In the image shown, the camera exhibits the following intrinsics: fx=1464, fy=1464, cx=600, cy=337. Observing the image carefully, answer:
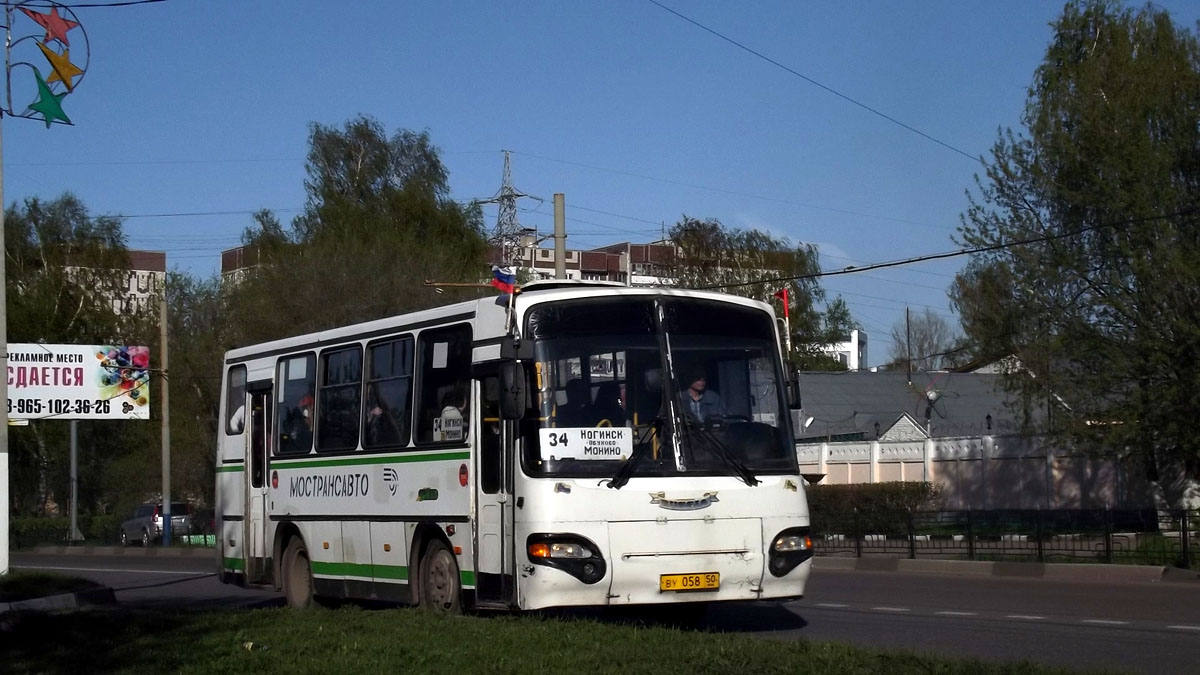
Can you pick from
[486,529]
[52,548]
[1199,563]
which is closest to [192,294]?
[52,548]

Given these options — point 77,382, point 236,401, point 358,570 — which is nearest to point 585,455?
point 358,570

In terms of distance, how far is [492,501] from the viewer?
12641mm

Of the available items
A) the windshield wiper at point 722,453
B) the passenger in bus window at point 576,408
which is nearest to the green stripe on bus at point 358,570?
the passenger in bus window at point 576,408

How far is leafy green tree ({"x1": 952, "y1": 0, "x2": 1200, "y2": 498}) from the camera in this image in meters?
30.2

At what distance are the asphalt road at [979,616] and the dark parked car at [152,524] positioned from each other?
27.2 metres

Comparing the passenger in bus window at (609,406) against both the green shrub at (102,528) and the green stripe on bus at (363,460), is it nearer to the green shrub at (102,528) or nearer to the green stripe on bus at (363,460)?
the green stripe on bus at (363,460)

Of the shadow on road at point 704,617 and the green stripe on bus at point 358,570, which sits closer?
the shadow on road at point 704,617

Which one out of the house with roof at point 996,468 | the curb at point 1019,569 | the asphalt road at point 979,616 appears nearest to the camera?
the asphalt road at point 979,616

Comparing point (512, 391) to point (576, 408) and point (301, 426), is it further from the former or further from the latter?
point (301, 426)

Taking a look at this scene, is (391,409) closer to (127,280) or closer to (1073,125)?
(1073,125)

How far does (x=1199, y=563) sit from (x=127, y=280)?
53154 mm

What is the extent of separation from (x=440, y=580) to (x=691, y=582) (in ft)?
8.75

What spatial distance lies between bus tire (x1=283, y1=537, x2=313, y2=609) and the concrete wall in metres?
21.5

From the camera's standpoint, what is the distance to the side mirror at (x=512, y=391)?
11789mm
